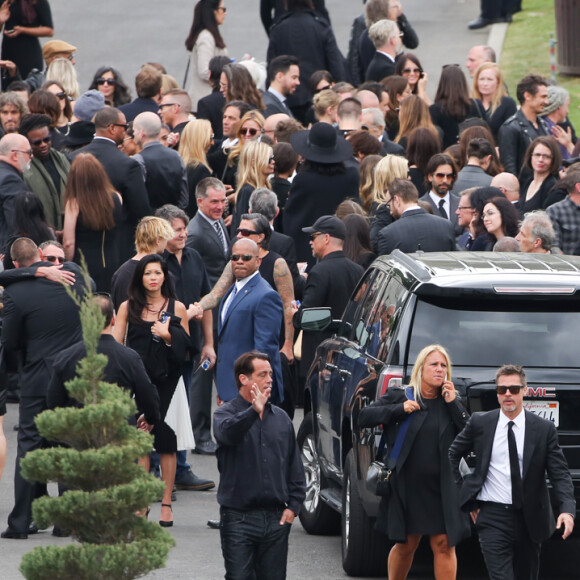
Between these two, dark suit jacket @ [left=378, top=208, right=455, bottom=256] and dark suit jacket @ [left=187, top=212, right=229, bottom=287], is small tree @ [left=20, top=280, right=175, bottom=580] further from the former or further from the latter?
dark suit jacket @ [left=187, top=212, right=229, bottom=287]

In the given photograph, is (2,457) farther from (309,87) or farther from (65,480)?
(309,87)

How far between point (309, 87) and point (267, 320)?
867 cm

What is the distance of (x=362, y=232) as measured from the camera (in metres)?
12.5

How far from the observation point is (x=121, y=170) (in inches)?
525

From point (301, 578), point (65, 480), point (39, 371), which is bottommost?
point (301, 578)

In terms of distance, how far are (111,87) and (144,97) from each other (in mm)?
1047

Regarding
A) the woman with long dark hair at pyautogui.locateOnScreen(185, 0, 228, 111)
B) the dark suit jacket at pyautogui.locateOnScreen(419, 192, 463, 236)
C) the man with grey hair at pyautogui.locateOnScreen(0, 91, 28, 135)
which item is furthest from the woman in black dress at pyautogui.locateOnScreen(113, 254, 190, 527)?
the woman with long dark hair at pyautogui.locateOnScreen(185, 0, 228, 111)

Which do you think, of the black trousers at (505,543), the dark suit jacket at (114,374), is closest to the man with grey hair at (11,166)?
the dark suit jacket at (114,374)

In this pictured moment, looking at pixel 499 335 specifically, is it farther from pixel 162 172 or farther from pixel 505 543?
pixel 162 172

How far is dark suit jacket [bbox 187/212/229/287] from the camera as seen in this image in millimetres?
12719

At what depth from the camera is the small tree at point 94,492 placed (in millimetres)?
5707

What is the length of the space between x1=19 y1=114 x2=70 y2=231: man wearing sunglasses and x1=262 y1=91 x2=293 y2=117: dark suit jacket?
374 centimetres

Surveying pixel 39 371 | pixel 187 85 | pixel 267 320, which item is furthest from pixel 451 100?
pixel 187 85

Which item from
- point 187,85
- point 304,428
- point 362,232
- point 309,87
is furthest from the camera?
point 187,85
